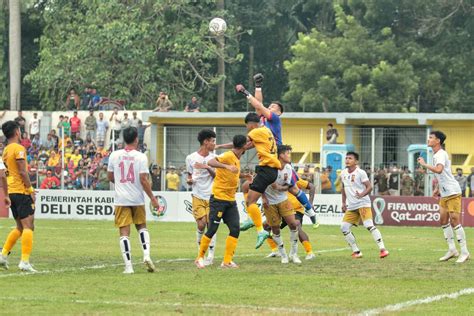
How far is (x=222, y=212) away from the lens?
58.8ft

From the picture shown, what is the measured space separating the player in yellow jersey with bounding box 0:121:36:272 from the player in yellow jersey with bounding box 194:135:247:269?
2.53 meters

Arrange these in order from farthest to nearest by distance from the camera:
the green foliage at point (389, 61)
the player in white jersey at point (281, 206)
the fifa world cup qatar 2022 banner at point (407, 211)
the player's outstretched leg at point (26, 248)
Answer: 1. the green foliage at point (389, 61)
2. the fifa world cup qatar 2022 banner at point (407, 211)
3. the player in white jersey at point (281, 206)
4. the player's outstretched leg at point (26, 248)

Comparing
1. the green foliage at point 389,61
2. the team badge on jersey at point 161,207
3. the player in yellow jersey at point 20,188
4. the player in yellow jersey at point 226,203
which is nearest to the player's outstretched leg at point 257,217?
the player in yellow jersey at point 226,203

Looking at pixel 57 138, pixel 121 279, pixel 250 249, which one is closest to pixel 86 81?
pixel 57 138

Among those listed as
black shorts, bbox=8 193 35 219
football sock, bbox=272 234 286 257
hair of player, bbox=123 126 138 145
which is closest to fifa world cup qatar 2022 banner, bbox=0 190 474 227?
football sock, bbox=272 234 286 257

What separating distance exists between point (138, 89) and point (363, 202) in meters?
35.1

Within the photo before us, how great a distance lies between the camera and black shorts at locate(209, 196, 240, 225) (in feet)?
58.6

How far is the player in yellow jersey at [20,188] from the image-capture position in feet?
56.9

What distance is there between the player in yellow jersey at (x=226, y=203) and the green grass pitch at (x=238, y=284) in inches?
12.5

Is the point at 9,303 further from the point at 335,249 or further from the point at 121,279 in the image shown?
the point at 335,249

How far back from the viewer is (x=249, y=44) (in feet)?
221

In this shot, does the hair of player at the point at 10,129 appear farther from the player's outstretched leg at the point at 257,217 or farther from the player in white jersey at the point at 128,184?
the player's outstretched leg at the point at 257,217

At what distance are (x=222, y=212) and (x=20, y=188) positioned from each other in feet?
9.84

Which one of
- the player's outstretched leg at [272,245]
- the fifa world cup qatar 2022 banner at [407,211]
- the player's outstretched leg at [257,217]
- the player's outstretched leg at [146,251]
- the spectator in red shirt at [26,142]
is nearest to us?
the player's outstretched leg at [146,251]
